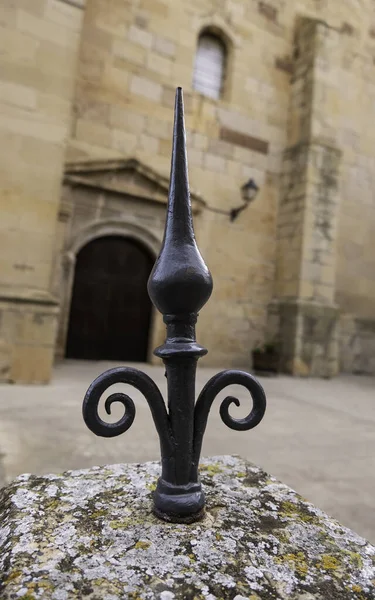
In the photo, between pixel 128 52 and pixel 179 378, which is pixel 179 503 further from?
pixel 128 52

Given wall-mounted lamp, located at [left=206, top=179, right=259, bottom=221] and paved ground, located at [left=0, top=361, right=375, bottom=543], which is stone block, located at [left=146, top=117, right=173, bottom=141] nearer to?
wall-mounted lamp, located at [left=206, top=179, right=259, bottom=221]

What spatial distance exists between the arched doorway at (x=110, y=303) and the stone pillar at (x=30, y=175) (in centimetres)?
189

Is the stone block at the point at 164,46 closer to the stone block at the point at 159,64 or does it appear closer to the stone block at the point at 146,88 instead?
the stone block at the point at 159,64

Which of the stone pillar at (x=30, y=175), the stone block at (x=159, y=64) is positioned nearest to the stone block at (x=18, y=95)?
the stone pillar at (x=30, y=175)

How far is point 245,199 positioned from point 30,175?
160 inches

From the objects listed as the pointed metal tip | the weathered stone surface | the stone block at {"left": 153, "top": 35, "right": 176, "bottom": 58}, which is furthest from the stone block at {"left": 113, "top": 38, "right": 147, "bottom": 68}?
the weathered stone surface

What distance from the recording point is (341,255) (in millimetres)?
8086

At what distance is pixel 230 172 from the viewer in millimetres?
7250

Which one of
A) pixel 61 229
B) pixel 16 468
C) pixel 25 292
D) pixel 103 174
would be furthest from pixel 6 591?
pixel 103 174

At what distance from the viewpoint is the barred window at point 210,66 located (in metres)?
7.21

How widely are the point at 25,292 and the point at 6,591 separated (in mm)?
4054

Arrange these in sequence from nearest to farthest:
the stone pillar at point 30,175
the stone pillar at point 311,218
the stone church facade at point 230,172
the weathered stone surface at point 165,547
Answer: the weathered stone surface at point 165,547 → the stone pillar at point 30,175 → the stone church facade at point 230,172 → the stone pillar at point 311,218

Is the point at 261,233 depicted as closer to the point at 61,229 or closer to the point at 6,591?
the point at 61,229

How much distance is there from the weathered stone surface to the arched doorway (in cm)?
552
